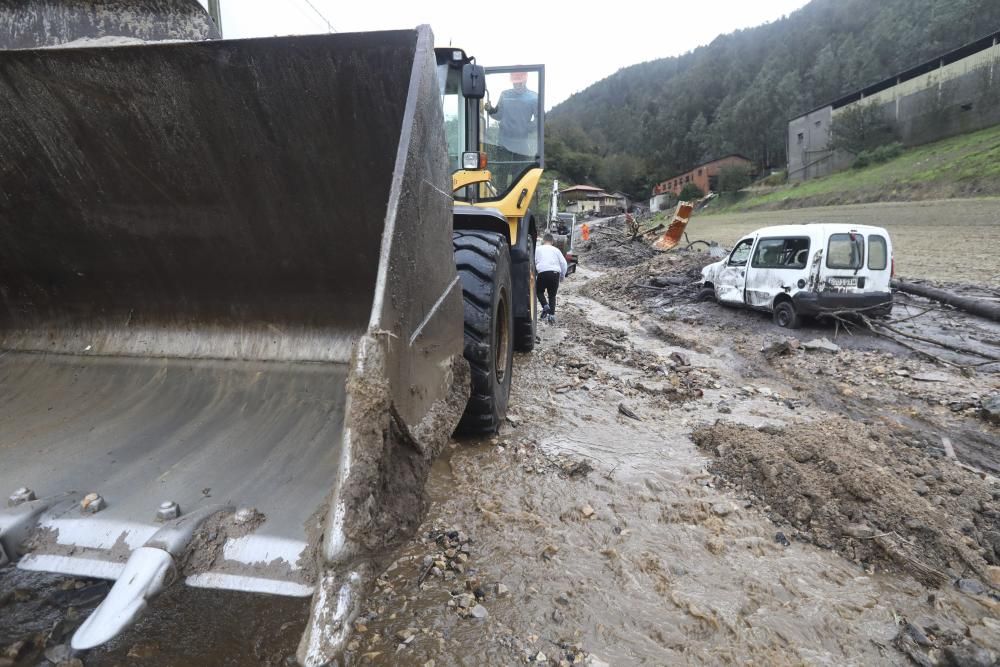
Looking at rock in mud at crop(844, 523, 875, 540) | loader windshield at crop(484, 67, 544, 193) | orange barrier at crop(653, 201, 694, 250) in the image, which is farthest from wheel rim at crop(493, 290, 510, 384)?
orange barrier at crop(653, 201, 694, 250)

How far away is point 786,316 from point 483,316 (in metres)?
7.18

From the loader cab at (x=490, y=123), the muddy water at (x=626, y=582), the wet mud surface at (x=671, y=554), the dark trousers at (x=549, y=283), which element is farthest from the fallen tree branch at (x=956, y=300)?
the muddy water at (x=626, y=582)

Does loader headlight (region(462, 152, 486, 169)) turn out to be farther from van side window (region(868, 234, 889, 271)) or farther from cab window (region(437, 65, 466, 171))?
van side window (region(868, 234, 889, 271))

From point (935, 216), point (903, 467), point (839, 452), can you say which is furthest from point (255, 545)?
point (935, 216)

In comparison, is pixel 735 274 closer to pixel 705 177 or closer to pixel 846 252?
pixel 846 252

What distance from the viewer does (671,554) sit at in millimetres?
2355

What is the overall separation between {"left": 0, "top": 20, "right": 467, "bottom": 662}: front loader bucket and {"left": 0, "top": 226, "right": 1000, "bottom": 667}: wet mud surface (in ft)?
1.17

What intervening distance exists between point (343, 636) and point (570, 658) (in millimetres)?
855

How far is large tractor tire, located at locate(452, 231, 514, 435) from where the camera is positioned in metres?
2.86

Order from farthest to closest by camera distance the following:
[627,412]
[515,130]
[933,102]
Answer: [933,102]
[515,130]
[627,412]

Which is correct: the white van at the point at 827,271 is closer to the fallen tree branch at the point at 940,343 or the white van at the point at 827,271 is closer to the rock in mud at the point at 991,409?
the fallen tree branch at the point at 940,343

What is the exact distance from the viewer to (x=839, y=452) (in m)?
3.20

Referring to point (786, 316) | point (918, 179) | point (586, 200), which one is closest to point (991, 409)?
point (786, 316)

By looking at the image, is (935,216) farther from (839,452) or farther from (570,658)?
(570,658)
